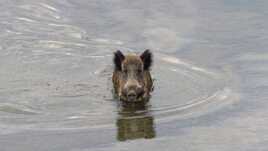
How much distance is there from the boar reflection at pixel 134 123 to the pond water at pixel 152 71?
2 cm

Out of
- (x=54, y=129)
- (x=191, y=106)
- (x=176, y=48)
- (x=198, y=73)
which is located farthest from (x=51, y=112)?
(x=176, y=48)

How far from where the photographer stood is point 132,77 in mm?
13633

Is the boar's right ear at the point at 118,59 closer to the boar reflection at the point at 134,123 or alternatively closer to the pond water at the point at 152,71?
the pond water at the point at 152,71

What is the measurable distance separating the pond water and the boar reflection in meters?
0.02

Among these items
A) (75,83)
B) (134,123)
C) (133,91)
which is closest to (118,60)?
(75,83)

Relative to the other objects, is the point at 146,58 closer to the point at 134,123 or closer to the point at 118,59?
the point at 118,59

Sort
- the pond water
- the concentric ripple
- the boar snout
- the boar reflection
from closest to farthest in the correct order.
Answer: the pond water, the boar reflection, the concentric ripple, the boar snout

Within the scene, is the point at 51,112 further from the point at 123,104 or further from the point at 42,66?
the point at 42,66

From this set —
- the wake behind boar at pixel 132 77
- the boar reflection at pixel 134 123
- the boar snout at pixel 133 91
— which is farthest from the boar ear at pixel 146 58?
the boar reflection at pixel 134 123

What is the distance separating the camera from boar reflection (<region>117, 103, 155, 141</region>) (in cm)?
1103

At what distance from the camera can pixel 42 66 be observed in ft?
49.1

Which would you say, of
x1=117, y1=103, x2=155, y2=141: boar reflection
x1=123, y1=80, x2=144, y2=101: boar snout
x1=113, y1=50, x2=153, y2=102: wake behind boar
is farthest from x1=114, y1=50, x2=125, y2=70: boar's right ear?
x1=117, y1=103, x2=155, y2=141: boar reflection

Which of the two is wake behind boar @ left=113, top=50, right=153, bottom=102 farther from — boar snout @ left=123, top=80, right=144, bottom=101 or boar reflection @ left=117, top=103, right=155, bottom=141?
boar reflection @ left=117, top=103, right=155, bottom=141

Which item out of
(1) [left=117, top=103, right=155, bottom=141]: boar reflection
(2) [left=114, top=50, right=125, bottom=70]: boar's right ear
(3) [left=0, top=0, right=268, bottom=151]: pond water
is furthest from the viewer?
(2) [left=114, top=50, right=125, bottom=70]: boar's right ear
